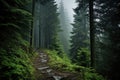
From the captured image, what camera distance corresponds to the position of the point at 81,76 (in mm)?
8906

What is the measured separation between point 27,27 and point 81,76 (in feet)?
15.2

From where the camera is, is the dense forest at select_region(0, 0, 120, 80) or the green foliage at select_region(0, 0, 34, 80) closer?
the green foliage at select_region(0, 0, 34, 80)

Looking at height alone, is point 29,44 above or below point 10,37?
below

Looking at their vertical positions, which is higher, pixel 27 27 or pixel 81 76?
pixel 27 27

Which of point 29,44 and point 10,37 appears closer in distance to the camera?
point 10,37

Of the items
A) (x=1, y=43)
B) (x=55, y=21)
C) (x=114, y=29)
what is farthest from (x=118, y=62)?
(x=55, y=21)

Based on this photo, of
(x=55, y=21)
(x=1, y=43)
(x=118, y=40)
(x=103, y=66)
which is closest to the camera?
(x=1, y=43)

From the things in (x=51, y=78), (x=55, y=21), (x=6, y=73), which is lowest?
(x=51, y=78)

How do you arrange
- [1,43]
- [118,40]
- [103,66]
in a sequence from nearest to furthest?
[1,43] → [118,40] → [103,66]

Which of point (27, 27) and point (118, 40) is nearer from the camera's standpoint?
point (27, 27)

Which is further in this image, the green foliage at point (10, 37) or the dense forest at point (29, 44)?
the dense forest at point (29, 44)

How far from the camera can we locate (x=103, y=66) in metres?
11.3

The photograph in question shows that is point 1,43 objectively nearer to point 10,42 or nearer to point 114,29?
point 10,42

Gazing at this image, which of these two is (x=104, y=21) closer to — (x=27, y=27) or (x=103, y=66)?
(x=103, y=66)
